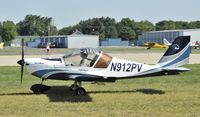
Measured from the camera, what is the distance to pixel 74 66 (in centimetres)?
1374

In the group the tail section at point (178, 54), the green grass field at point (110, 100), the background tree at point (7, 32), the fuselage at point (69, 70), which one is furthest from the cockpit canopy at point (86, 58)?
the background tree at point (7, 32)

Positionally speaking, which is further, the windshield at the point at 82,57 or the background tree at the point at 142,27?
the background tree at the point at 142,27

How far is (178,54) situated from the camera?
48.5ft

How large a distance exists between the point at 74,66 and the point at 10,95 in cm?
231

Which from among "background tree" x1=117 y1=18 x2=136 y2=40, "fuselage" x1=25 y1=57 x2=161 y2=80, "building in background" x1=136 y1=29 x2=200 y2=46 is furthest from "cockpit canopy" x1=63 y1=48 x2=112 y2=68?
"background tree" x1=117 y1=18 x2=136 y2=40

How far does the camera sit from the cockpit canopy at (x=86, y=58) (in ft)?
45.3

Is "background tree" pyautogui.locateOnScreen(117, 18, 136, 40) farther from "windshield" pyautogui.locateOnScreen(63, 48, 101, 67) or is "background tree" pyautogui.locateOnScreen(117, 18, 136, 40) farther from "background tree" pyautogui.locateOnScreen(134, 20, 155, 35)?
"windshield" pyautogui.locateOnScreen(63, 48, 101, 67)

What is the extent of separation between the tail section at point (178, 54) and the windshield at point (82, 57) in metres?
2.59

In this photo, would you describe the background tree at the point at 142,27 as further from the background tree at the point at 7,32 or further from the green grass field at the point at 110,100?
the green grass field at the point at 110,100

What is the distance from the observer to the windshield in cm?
1381

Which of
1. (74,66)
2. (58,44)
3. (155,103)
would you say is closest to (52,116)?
(155,103)

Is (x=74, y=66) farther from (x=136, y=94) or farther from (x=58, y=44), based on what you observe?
(x=58, y=44)

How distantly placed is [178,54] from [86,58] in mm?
3405

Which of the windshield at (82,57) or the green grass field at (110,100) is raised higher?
the windshield at (82,57)
